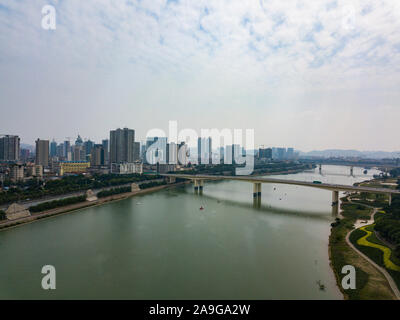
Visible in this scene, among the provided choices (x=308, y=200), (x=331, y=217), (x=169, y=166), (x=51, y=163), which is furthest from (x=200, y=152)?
(x=331, y=217)

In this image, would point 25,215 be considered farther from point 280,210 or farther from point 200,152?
point 200,152

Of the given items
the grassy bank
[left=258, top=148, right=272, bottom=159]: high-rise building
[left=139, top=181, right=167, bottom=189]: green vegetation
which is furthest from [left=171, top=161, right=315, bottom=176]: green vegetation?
the grassy bank

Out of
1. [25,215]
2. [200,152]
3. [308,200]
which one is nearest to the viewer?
[25,215]

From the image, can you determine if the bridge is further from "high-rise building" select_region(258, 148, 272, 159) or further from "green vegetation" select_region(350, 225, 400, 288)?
"high-rise building" select_region(258, 148, 272, 159)

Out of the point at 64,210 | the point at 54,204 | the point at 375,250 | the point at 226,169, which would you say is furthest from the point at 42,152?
the point at 375,250

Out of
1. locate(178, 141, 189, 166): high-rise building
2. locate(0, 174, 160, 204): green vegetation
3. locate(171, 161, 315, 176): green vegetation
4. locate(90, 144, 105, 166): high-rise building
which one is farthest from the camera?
locate(178, 141, 189, 166): high-rise building

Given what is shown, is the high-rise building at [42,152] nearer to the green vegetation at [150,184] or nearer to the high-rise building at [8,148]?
the high-rise building at [8,148]

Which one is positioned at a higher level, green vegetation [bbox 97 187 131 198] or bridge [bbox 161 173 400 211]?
bridge [bbox 161 173 400 211]
